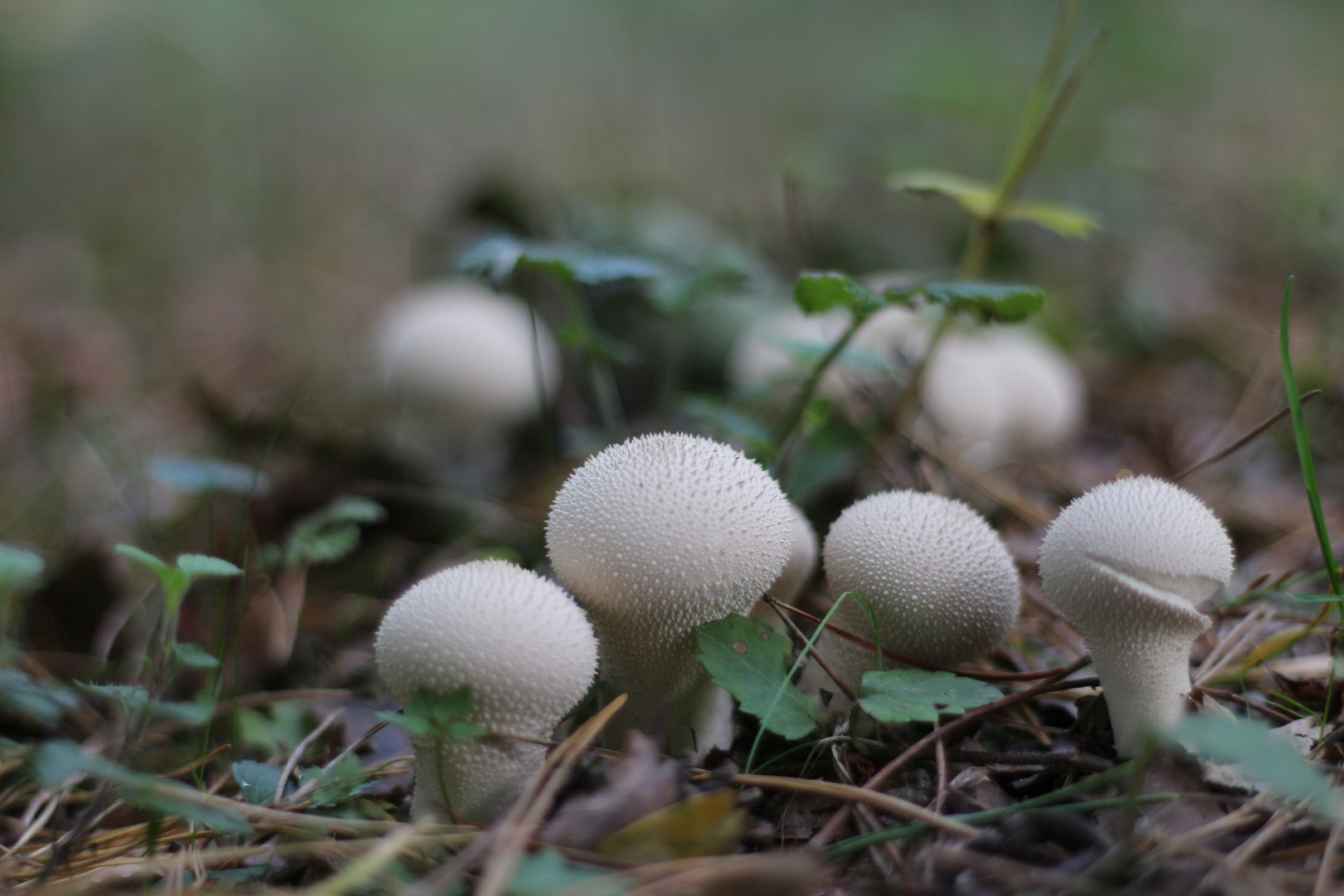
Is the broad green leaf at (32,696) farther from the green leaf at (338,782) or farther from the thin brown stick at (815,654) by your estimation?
the thin brown stick at (815,654)

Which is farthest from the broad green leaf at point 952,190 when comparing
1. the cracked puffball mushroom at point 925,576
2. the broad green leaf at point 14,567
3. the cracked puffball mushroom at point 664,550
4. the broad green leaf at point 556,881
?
the broad green leaf at point 14,567

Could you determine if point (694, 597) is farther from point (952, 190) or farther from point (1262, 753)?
point (952, 190)

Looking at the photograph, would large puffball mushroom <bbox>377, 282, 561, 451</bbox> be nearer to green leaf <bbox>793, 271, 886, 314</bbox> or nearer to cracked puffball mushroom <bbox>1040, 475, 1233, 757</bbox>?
green leaf <bbox>793, 271, 886, 314</bbox>

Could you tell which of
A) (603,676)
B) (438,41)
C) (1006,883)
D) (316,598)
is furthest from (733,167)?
(1006,883)

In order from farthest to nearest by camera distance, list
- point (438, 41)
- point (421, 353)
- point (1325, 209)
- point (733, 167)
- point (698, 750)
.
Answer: point (438, 41) < point (733, 167) < point (421, 353) < point (1325, 209) < point (698, 750)

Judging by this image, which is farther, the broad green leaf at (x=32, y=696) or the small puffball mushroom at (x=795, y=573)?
the small puffball mushroom at (x=795, y=573)

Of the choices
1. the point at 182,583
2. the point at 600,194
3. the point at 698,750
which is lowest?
the point at 698,750

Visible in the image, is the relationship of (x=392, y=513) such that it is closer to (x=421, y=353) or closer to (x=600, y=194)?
(x=421, y=353)

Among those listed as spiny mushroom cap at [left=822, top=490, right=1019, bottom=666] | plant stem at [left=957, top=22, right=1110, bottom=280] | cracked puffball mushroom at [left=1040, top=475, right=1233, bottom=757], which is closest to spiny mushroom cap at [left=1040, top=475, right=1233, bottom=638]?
cracked puffball mushroom at [left=1040, top=475, right=1233, bottom=757]
